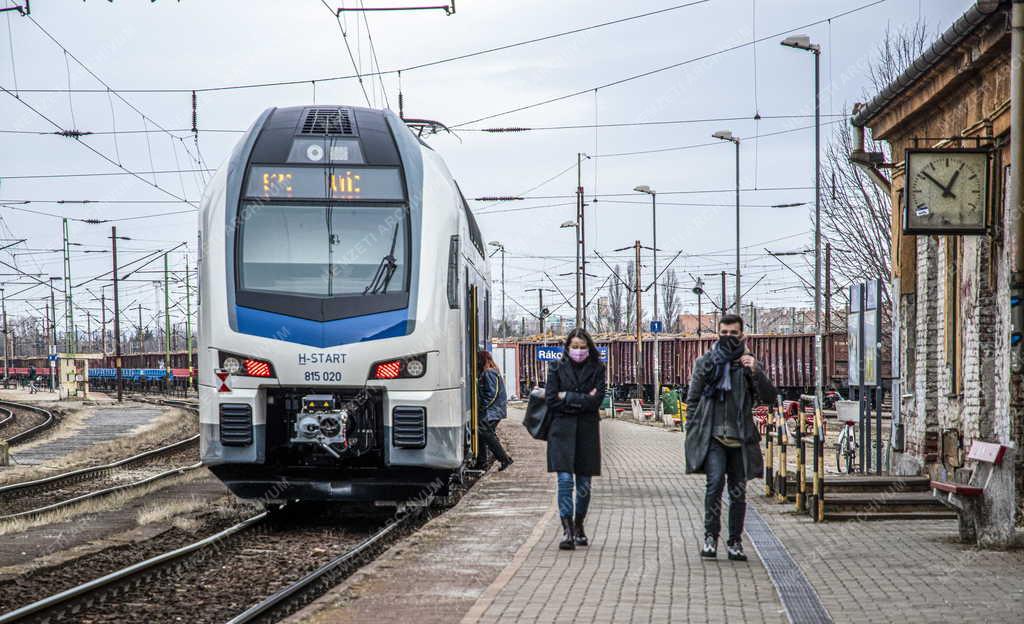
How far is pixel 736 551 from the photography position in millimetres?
8961

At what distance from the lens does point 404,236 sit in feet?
38.3

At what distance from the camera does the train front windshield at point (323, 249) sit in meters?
11.5

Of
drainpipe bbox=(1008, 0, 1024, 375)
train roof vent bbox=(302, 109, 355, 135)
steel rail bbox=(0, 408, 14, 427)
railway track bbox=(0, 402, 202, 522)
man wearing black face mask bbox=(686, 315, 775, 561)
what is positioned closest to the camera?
man wearing black face mask bbox=(686, 315, 775, 561)

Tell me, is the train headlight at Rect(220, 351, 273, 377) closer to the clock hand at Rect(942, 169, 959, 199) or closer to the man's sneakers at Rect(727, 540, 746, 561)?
the man's sneakers at Rect(727, 540, 746, 561)

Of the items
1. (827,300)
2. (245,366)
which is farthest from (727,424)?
(827,300)

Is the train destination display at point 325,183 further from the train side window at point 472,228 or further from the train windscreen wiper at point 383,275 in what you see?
the train side window at point 472,228

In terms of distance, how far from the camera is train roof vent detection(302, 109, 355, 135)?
12.1 m

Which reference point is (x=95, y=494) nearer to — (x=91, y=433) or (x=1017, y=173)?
(x=1017, y=173)

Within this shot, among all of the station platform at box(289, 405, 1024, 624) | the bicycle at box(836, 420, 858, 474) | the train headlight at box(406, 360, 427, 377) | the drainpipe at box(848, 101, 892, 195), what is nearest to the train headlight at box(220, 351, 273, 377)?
the train headlight at box(406, 360, 427, 377)

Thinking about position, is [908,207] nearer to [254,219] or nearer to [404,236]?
[404,236]

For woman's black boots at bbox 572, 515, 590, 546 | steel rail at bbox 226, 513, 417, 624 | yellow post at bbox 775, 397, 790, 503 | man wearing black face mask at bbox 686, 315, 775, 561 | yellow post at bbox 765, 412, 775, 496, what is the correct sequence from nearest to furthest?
steel rail at bbox 226, 513, 417, 624
man wearing black face mask at bbox 686, 315, 775, 561
woman's black boots at bbox 572, 515, 590, 546
yellow post at bbox 775, 397, 790, 503
yellow post at bbox 765, 412, 775, 496

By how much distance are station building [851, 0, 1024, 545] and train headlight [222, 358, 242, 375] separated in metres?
6.11

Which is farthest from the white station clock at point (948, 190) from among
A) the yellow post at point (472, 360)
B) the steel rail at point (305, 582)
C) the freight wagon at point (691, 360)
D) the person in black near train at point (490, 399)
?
the freight wagon at point (691, 360)

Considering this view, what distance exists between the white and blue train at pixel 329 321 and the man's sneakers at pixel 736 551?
10.5 ft
